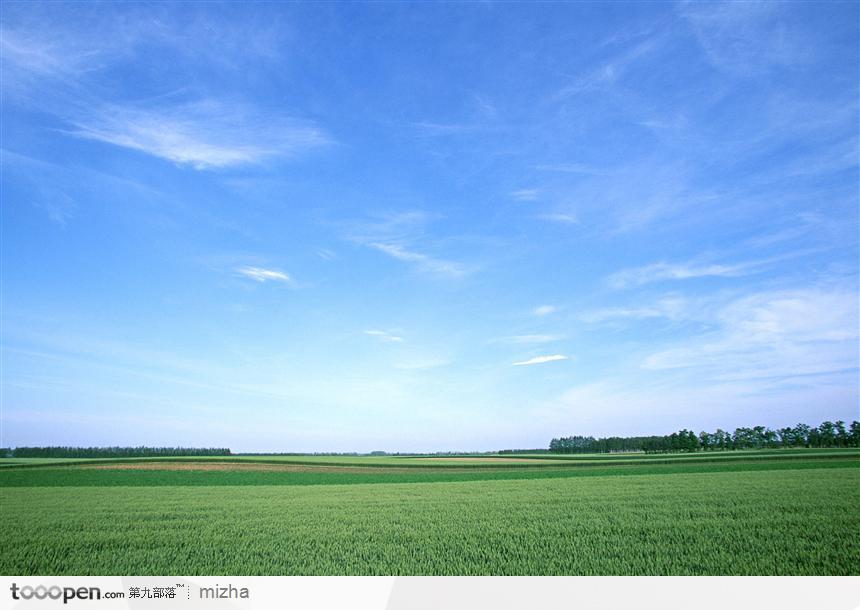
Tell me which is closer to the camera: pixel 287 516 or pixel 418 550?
pixel 418 550

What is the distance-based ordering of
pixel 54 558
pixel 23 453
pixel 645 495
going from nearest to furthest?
pixel 54 558 → pixel 645 495 → pixel 23 453
